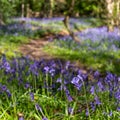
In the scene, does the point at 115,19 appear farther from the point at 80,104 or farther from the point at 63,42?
the point at 80,104

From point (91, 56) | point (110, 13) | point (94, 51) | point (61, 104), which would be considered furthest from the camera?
point (110, 13)

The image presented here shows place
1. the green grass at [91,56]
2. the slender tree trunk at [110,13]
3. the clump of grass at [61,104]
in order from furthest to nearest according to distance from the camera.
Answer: the slender tree trunk at [110,13], the green grass at [91,56], the clump of grass at [61,104]

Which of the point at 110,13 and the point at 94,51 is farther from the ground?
the point at 110,13

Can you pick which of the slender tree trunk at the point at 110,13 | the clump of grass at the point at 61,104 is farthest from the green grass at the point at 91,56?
the slender tree trunk at the point at 110,13

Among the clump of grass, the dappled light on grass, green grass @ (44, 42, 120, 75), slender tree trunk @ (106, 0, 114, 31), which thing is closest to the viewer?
the clump of grass

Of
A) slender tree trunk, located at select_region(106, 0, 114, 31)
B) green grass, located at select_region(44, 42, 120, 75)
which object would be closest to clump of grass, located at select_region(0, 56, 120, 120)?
green grass, located at select_region(44, 42, 120, 75)

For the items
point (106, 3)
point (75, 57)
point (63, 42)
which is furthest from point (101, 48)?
point (106, 3)

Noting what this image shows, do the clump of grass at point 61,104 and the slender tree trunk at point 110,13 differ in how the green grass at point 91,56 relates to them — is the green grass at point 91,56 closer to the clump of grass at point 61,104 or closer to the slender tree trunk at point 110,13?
the clump of grass at point 61,104

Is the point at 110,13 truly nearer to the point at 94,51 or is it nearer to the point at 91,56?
the point at 94,51

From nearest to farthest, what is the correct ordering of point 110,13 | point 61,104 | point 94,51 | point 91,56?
point 61,104
point 91,56
point 94,51
point 110,13

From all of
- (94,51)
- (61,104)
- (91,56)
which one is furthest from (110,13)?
(61,104)

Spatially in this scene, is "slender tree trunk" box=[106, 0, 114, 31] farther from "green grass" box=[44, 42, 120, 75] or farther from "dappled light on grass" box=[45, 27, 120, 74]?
"green grass" box=[44, 42, 120, 75]

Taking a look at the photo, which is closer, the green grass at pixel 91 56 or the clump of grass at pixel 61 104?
the clump of grass at pixel 61 104

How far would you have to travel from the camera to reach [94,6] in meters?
40.7
